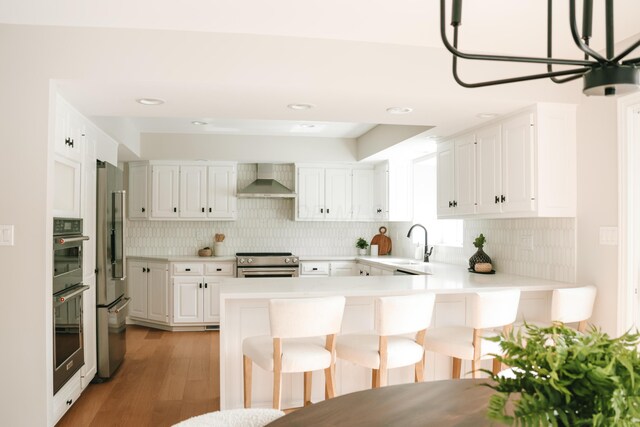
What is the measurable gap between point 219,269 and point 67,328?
119 inches

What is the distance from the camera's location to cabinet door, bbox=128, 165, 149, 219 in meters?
6.61

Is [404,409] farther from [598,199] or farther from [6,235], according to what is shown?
[598,199]

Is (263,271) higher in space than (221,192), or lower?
lower

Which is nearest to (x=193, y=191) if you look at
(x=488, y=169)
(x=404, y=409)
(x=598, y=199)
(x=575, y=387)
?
(x=488, y=169)

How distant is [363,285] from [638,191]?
1.85 metres

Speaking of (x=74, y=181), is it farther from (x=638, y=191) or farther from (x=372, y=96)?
(x=638, y=191)

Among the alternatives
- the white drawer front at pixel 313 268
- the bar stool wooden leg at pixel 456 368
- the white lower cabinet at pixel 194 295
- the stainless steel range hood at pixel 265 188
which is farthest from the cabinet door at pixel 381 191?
the bar stool wooden leg at pixel 456 368

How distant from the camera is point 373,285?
11.4 feet

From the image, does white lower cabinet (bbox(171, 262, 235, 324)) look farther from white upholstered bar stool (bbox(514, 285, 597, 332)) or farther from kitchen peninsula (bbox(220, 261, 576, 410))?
white upholstered bar stool (bbox(514, 285, 597, 332))

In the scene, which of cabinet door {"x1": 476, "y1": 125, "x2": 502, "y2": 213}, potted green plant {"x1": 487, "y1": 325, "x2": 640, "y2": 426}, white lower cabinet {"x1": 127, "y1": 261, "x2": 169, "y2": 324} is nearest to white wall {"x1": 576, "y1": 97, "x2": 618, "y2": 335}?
cabinet door {"x1": 476, "y1": 125, "x2": 502, "y2": 213}

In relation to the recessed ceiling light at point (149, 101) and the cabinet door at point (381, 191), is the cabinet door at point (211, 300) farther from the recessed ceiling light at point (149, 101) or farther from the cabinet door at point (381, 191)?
the recessed ceiling light at point (149, 101)

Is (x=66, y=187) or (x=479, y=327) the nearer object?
(x=479, y=327)

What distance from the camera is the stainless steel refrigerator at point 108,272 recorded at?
417 centimetres

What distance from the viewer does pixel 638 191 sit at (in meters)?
3.12
